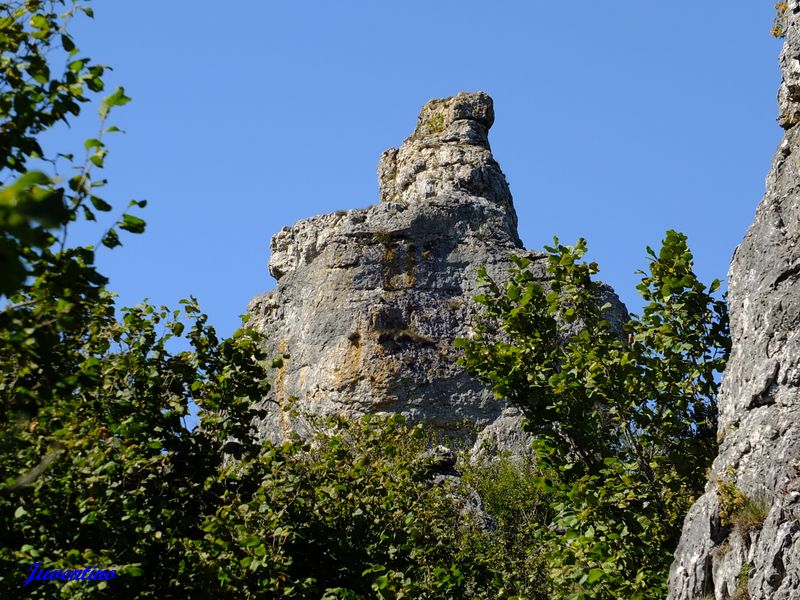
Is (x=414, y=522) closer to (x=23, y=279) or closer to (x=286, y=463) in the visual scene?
(x=286, y=463)

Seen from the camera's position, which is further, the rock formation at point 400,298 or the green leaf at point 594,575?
the rock formation at point 400,298

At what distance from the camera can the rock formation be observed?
4697 centimetres

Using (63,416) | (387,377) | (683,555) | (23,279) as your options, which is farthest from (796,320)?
(387,377)

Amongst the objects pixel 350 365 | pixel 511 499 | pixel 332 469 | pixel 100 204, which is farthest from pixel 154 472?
pixel 350 365

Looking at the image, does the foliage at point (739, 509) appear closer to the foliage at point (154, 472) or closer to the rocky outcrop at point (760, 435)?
the rocky outcrop at point (760, 435)

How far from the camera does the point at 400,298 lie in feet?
161

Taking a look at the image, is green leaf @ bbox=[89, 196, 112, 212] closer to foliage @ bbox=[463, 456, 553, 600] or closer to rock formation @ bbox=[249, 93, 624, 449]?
foliage @ bbox=[463, 456, 553, 600]

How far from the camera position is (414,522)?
17453 millimetres

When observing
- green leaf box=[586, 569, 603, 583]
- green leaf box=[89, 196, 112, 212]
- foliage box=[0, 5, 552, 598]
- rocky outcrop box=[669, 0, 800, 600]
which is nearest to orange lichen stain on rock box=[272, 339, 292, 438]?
foliage box=[0, 5, 552, 598]

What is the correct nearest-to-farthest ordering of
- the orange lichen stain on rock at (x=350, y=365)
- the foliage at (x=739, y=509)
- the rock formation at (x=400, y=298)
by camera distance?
the foliage at (x=739, y=509) < the rock formation at (x=400, y=298) < the orange lichen stain on rock at (x=350, y=365)

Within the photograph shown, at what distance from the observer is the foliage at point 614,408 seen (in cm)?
1566

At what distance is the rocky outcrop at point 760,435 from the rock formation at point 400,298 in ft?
97.6

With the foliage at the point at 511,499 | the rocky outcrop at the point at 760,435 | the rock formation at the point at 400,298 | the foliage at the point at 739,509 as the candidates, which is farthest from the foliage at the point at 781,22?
the rock formation at the point at 400,298

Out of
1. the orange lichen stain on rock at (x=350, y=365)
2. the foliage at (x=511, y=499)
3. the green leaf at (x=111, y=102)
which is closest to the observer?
the green leaf at (x=111, y=102)
